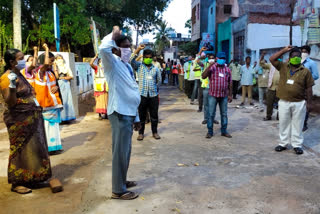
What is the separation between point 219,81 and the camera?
6945 millimetres

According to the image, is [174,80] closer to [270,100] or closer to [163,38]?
[270,100]

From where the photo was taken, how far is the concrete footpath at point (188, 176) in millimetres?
3794

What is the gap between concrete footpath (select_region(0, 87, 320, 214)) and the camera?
3.79 meters

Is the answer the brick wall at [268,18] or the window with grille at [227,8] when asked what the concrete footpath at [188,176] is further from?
the window with grille at [227,8]

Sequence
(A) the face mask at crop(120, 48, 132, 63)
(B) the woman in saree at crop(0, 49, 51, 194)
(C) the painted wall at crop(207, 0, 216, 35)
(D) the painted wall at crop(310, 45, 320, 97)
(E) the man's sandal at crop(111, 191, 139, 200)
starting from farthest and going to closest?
1. (C) the painted wall at crop(207, 0, 216, 35)
2. (D) the painted wall at crop(310, 45, 320, 97)
3. (B) the woman in saree at crop(0, 49, 51, 194)
4. (E) the man's sandal at crop(111, 191, 139, 200)
5. (A) the face mask at crop(120, 48, 132, 63)

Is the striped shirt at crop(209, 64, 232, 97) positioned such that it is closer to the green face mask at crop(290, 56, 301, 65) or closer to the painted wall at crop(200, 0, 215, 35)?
the green face mask at crop(290, 56, 301, 65)

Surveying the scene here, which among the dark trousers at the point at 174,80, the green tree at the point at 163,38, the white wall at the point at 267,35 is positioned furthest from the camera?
the green tree at the point at 163,38

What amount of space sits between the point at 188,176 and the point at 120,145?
138 centimetres

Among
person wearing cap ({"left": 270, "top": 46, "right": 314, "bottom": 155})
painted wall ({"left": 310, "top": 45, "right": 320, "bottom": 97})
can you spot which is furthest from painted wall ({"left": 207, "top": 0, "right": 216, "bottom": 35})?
person wearing cap ({"left": 270, "top": 46, "right": 314, "bottom": 155})

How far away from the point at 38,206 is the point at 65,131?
14.2 ft

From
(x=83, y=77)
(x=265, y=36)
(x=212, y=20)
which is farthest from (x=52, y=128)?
(x=212, y=20)

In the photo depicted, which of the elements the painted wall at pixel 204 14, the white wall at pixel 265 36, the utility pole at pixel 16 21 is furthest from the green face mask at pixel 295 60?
the painted wall at pixel 204 14

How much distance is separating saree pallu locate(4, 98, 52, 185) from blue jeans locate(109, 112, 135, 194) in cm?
113

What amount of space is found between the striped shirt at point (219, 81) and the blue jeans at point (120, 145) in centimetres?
340
